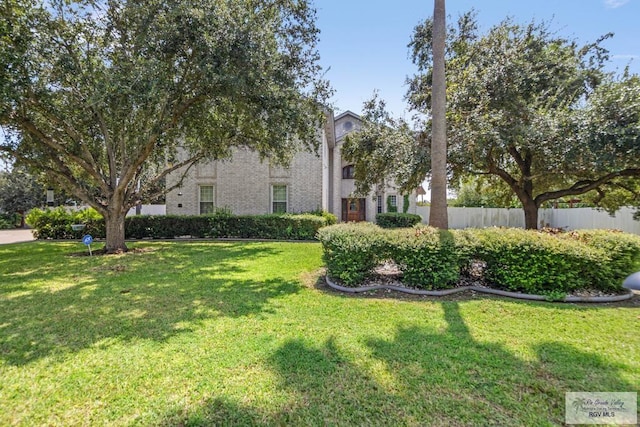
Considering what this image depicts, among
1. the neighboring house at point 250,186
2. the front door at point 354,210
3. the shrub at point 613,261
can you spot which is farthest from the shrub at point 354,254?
the front door at point 354,210

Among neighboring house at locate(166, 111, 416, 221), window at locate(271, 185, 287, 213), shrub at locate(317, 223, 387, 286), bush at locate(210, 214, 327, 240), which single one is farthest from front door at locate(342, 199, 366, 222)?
shrub at locate(317, 223, 387, 286)

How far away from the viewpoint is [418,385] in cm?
292

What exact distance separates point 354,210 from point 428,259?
1756 centimetres

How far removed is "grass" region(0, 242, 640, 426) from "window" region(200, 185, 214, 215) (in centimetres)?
1235

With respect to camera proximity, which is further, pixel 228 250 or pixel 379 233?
pixel 228 250

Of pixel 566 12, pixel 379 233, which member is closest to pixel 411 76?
pixel 566 12

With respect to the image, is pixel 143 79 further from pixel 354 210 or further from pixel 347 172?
pixel 347 172

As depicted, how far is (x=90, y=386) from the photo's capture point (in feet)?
9.64

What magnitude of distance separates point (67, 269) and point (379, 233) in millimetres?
8492

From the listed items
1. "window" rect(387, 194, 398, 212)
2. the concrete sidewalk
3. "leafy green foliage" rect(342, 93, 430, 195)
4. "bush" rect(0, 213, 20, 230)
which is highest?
"leafy green foliage" rect(342, 93, 430, 195)

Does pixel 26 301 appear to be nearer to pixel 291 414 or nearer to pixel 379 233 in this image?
pixel 291 414

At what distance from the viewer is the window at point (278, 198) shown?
59.5 feet

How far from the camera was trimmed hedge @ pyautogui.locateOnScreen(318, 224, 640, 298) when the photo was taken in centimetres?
567

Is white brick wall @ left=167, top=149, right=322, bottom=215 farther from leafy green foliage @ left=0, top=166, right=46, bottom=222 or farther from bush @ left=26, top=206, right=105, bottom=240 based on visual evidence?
leafy green foliage @ left=0, top=166, right=46, bottom=222
